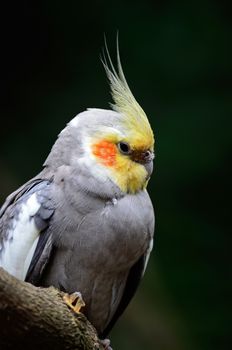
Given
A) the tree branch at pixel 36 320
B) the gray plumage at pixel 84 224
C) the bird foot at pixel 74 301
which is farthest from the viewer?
the gray plumage at pixel 84 224

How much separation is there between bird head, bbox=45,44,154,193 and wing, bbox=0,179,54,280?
0.58 ft

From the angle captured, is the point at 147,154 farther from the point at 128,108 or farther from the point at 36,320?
the point at 36,320

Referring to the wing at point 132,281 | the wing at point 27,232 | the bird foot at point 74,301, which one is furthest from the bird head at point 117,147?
the bird foot at point 74,301

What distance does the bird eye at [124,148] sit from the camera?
2596 millimetres

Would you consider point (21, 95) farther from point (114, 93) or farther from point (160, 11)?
point (114, 93)

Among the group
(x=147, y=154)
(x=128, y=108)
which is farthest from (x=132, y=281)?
(x=128, y=108)

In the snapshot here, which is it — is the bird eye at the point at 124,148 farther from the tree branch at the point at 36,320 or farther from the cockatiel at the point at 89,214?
the tree branch at the point at 36,320

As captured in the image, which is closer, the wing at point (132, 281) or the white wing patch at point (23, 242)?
the white wing patch at point (23, 242)

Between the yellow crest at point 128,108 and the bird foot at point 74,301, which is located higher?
the yellow crest at point 128,108

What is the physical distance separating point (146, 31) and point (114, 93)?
5.87ft

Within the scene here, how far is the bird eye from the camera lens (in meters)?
2.60

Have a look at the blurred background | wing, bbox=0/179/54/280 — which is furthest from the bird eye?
the blurred background

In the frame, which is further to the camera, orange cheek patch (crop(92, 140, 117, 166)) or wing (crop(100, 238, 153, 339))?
wing (crop(100, 238, 153, 339))

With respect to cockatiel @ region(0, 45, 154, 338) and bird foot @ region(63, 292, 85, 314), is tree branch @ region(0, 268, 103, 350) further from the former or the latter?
cockatiel @ region(0, 45, 154, 338)
